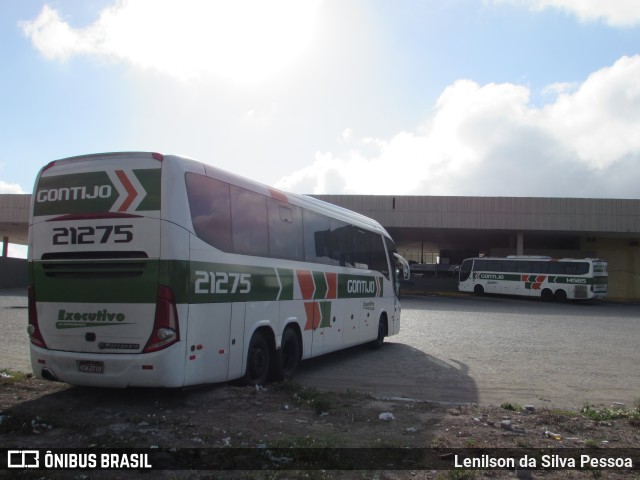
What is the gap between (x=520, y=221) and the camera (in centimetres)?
3841

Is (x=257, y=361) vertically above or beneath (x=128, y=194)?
beneath

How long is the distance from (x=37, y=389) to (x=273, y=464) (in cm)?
431

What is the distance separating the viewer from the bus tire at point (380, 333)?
13.8 m

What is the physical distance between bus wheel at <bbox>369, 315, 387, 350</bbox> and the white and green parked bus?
5.91 metres

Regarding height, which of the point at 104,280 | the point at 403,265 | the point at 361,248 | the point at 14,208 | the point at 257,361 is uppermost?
the point at 14,208

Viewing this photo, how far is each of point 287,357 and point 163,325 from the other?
3.20 m

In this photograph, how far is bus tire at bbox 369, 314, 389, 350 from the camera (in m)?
13.8

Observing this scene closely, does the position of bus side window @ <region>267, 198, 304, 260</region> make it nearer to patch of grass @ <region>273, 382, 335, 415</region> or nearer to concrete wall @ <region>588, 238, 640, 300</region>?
patch of grass @ <region>273, 382, 335, 415</region>

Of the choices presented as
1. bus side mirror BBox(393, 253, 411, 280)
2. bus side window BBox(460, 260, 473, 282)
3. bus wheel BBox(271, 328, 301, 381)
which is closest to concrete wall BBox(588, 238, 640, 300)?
bus side window BBox(460, 260, 473, 282)

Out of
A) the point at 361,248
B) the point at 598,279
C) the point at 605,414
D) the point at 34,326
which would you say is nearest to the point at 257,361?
the point at 34,326

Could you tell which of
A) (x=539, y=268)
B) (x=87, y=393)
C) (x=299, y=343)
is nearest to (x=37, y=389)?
(x=87, y=393)

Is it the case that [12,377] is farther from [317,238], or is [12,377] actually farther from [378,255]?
[378,255]

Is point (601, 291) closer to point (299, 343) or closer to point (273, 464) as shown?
point (299, 343)

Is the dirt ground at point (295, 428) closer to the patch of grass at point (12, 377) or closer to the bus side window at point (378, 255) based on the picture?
the patch of grass at point (12, 377)
